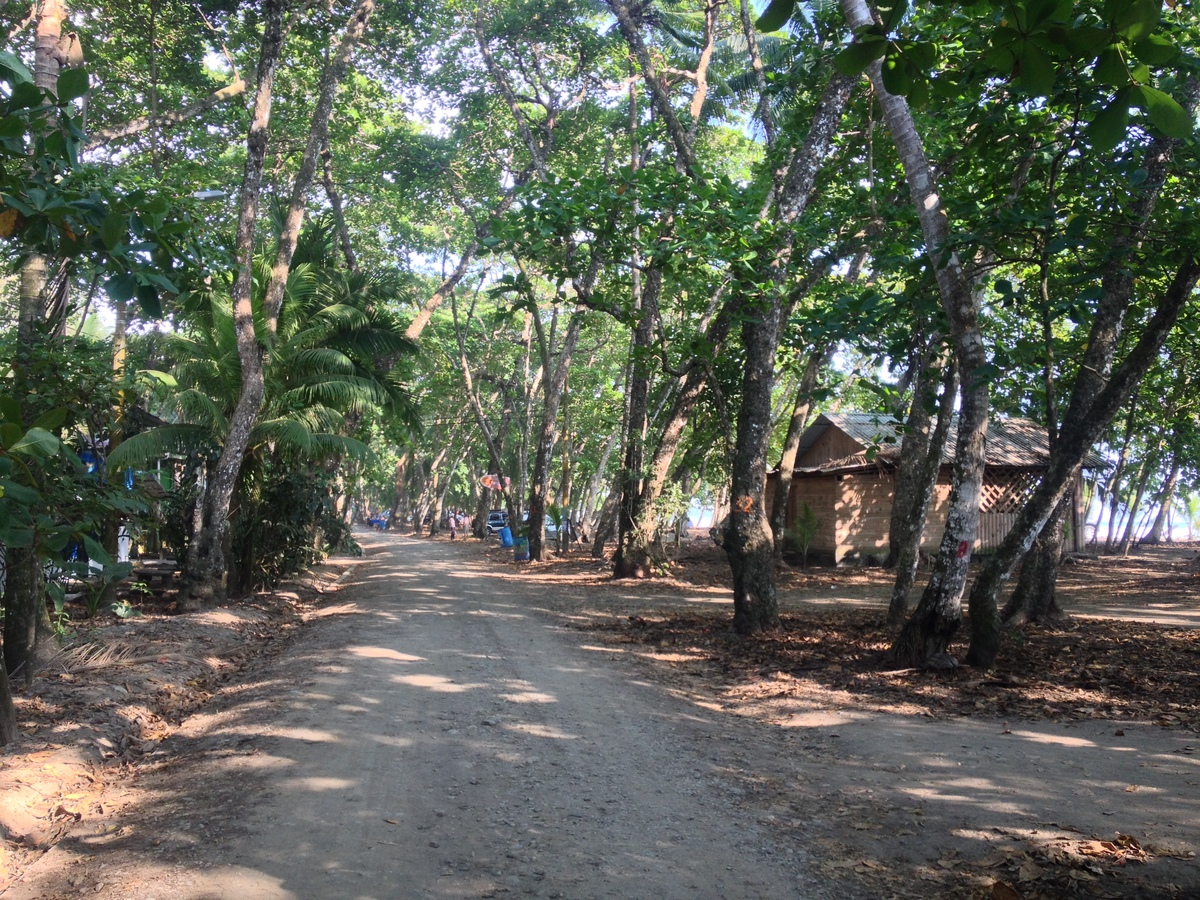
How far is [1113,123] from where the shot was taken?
9.27ft

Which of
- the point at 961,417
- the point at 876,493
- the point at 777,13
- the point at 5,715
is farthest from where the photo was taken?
the point at 876,493

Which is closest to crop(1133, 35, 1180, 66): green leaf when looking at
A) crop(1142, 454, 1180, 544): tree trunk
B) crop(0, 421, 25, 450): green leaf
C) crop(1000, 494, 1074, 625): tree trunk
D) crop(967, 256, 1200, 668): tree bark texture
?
crop(0, 421, 25, 450): green leaf

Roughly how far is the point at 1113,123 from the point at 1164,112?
0.46 feet

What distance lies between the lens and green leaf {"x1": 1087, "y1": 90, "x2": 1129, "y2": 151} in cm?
280

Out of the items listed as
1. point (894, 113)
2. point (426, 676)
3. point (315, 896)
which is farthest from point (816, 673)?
point (315, 896)

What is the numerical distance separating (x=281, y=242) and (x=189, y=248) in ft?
32.8

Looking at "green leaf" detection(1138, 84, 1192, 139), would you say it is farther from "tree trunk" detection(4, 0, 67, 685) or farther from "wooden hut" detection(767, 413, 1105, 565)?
"wooden hut" detection(767, 413, 1105, 565)

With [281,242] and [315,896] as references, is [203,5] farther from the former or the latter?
[315,896]

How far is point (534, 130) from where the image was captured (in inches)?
841

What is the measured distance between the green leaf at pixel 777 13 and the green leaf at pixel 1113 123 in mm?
1031

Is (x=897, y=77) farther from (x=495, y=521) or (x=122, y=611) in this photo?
(x=495, y=521)

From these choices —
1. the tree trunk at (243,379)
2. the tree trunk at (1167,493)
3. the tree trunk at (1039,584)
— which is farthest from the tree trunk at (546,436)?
the tree trunk at (1167,493)

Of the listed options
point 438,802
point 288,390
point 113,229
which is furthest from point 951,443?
point 113,229

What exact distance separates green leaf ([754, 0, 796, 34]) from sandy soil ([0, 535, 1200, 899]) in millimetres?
3483
